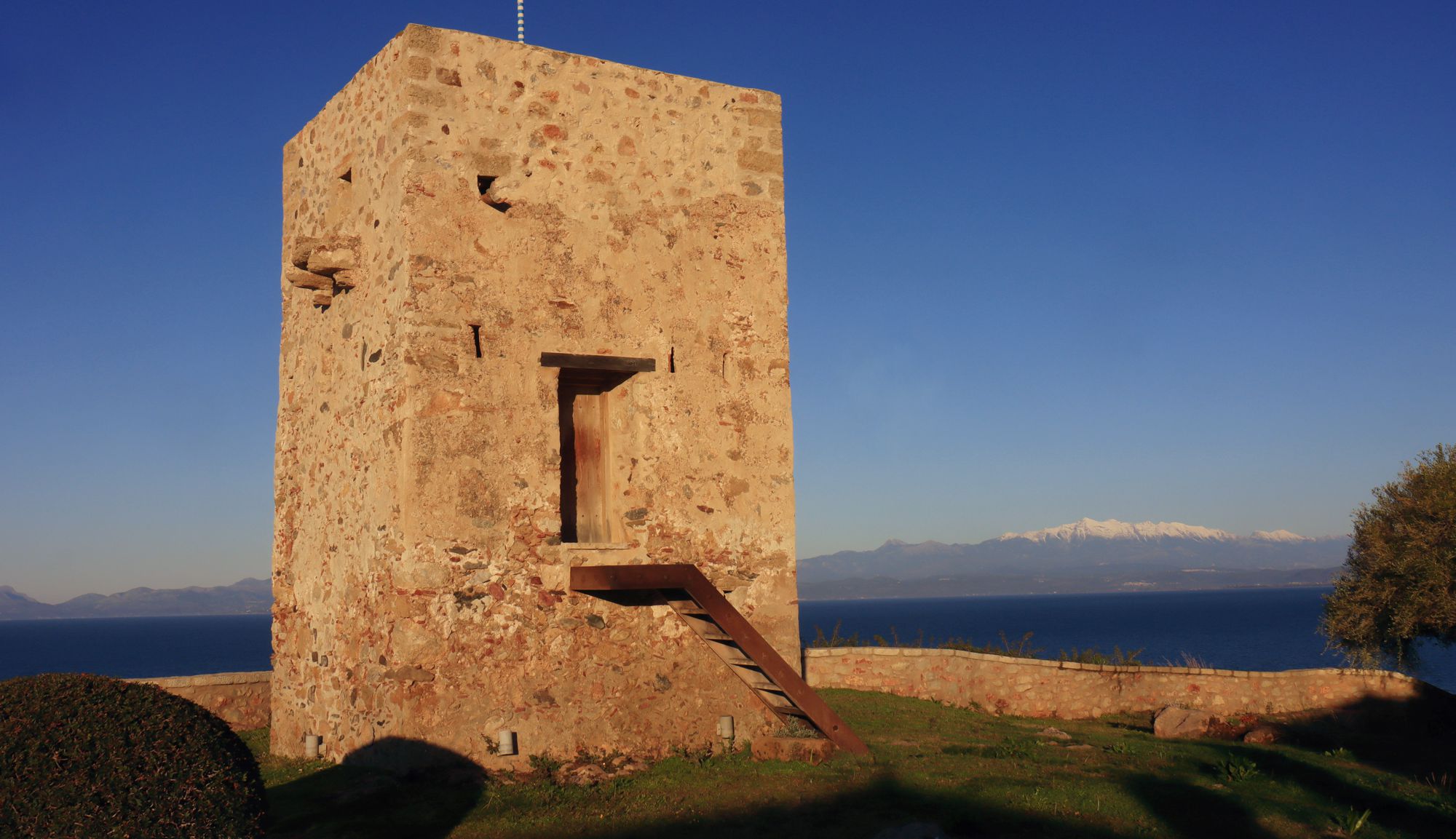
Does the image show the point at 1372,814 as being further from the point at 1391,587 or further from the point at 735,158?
the point at 1391,587

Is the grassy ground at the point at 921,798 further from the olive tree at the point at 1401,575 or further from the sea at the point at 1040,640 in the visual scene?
the sea at the point at 1040,640

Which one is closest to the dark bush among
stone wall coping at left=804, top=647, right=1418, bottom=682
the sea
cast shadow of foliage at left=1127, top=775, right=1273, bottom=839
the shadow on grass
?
the shadow on grass

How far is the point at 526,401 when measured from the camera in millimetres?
10609

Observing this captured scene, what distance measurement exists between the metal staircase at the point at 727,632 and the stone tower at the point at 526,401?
7.1 inches

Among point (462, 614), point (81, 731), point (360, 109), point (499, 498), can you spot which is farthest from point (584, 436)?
point (81, 731)

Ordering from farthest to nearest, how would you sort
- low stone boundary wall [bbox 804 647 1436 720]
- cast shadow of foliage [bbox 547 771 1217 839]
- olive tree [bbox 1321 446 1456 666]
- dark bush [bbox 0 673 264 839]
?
1. olive tree [bbox 1321 446 1456 666]
2. low stone boundary wall [bbox 804 647 1436 720]
3. cast shadow of foliage [bbox 547 771 1217 839]
4. dark bush [bbox 0 673 264 839]

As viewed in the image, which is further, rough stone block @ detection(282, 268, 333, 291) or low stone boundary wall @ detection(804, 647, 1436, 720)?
low stone boundary wall @ detection(804, 647, 1436, 720)

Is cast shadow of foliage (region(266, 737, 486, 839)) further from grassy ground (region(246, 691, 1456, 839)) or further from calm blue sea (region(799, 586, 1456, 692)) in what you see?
calm blue sea (region(799, 586, 1456, 692))

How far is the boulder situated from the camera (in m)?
14.1

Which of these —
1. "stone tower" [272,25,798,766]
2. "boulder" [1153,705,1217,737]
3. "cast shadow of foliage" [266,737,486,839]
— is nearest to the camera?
"cast shadow of foliage" [266,737,486,839]

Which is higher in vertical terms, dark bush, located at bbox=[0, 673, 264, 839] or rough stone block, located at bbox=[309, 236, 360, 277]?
rough stone block, located at bbox=[309, 236, 360, 277]

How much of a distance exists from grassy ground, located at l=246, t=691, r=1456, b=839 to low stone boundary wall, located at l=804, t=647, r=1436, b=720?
271 cm

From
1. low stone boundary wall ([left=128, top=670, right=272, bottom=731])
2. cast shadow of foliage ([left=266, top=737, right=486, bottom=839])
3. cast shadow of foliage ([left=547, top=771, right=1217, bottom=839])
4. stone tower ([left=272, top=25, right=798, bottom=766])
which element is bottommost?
cast shadow of foliage ([left=547, top=771, right=1217, bottom=839])

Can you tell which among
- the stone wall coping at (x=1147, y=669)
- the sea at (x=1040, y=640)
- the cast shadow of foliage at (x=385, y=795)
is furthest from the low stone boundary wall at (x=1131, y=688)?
the sea at (x=1040, y=640)
